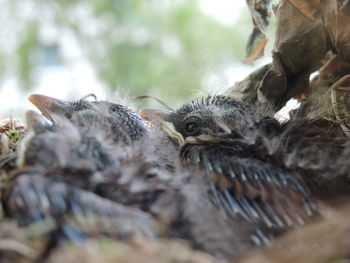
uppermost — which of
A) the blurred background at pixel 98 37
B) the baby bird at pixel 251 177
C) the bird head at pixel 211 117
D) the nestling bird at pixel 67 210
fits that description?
the blurred background at pixel 98 37

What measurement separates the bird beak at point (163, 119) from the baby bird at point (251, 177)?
106mm

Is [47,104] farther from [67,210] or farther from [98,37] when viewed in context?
[98,37]

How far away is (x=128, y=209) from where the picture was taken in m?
0.50

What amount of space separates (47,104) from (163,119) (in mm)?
247

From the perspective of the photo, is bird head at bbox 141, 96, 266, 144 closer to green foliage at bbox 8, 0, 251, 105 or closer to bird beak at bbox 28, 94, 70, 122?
bird beak at bbox 28, 94, 70, 122

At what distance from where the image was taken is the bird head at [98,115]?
2.41 feet

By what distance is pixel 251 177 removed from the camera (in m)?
0.61

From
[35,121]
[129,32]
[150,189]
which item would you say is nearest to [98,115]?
[35,121]

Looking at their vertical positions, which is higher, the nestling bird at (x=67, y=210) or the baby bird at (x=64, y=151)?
the baby bird at (x=64, y=151)

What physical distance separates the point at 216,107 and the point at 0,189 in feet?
1.45

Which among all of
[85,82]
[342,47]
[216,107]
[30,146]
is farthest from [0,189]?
[85,82]

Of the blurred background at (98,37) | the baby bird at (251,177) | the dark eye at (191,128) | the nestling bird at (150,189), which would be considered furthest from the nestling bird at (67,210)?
the blurred background at (98,37)

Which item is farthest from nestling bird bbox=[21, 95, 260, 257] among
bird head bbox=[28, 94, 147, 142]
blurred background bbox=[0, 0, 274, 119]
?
blurred background bbox=[0, 0, 274, 119]

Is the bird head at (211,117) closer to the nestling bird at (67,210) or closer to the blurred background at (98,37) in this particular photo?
the nestling bird at (67,210)
